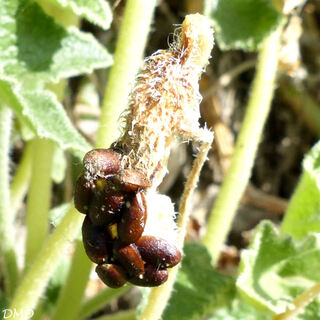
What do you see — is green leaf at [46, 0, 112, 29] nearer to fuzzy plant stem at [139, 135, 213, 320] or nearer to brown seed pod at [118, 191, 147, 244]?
fuzzy plant stem at [139, 135, 213, 320]

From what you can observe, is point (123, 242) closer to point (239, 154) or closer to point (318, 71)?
point (239, 154)

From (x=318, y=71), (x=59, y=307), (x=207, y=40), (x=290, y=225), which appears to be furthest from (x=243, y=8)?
(x=318, y=71)

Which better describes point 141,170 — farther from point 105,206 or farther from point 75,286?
point 75,286

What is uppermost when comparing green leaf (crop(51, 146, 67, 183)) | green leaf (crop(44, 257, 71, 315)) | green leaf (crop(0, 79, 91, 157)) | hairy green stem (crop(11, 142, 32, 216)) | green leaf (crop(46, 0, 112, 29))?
green leaf (crop(46, 0, 112, 29))

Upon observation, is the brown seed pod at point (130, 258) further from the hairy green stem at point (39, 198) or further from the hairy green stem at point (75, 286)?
the hairy green stem at point (39, 198)

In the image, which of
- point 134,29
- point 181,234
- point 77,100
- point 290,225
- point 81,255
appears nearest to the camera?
point 181,234

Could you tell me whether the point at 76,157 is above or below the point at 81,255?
above

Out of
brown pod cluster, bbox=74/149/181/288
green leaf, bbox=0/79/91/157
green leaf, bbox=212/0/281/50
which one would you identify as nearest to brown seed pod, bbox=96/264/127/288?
brown pod cluster, bbox=74/149/181/288

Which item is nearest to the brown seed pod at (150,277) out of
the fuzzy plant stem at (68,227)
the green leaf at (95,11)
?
the fuzzy plant stem at (68,227)
